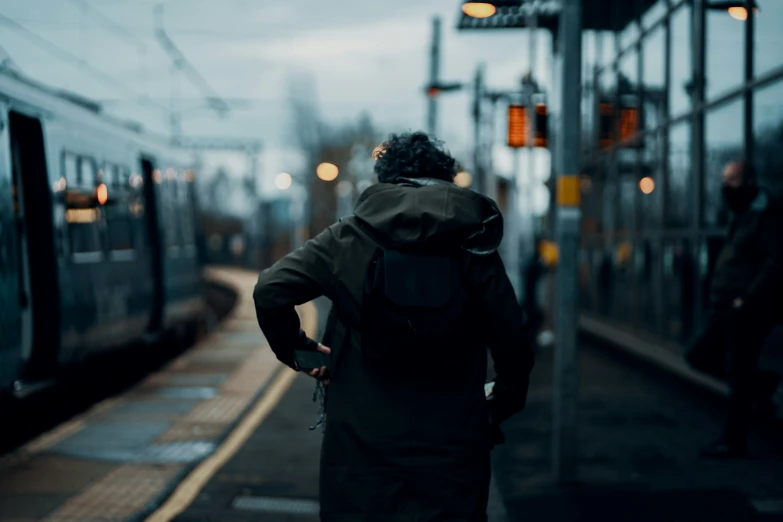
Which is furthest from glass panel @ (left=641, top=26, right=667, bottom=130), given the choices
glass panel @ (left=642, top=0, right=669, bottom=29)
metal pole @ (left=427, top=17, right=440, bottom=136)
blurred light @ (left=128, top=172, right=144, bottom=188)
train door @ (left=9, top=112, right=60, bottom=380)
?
metal pole @ (left=427, top=17, right=440, bottom=136)

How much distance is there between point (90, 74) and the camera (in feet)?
67.6

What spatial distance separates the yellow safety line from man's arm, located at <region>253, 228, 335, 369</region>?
9.78ft

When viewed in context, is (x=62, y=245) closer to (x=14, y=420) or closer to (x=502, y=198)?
(x=14, y=420)

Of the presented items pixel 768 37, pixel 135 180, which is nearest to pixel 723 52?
pixel 768 37

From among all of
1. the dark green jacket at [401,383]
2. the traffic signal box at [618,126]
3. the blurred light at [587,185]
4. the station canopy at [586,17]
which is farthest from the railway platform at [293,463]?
the blurred light at [587,185]

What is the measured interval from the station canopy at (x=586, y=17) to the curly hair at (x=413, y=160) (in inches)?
359

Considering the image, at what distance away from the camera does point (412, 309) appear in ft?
8.88

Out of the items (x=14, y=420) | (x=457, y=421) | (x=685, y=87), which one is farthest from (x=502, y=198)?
(x=457, y=421)

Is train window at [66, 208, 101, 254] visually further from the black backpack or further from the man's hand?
the black backpack

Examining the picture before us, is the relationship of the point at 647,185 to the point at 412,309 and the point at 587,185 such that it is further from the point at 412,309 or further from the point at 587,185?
the point at 412,309

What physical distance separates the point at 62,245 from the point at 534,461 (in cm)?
479

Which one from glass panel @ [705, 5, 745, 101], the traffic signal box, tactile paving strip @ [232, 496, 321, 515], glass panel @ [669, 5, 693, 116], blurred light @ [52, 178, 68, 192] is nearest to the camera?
tactile paving strip @ [232, 496, 321, 515]

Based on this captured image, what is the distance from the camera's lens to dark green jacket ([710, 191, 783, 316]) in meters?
6.14

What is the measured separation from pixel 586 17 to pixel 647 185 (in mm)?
3043
